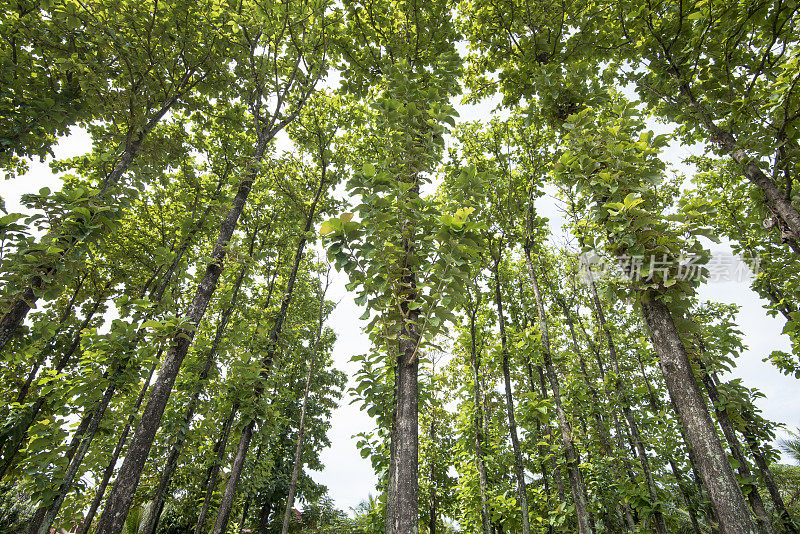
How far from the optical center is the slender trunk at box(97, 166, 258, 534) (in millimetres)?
4590

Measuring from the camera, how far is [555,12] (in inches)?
225

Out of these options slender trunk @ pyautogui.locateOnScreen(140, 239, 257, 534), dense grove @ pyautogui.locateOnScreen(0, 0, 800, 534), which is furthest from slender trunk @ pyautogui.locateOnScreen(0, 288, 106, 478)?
slender trunk @ pyautogui.locateOnScreen(140, 239, 257, 534)

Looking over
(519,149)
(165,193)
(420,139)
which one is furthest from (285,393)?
(519,149)

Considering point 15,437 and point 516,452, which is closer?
point 516,452

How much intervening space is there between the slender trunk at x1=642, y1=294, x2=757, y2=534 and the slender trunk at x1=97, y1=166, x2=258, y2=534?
20.8 feet

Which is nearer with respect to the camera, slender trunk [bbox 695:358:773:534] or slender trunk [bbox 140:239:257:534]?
slender trunk [bbox 695:358:773:534]

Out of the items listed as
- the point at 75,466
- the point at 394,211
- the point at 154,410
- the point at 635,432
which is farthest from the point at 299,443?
the point at 635,432

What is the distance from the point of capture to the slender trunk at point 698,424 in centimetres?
312

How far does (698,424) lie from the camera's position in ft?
11.6

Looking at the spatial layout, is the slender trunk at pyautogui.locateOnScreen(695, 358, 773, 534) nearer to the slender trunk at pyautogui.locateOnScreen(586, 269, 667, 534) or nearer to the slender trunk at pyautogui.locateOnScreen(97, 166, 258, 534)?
the slender trunk at pyautogui.locateOnScreen(586, 269, 667, 534)

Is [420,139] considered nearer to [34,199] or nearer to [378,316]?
[378,316]

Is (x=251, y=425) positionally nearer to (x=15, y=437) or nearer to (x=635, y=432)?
(x=15, y=437)

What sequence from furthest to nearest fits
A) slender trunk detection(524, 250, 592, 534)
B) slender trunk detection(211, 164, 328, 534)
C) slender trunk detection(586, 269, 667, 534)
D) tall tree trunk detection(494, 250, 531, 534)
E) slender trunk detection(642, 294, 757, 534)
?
slender trunk detection(586, 269, 667, 534), slender trunk detection(211, 164, 328, 534), tall tree trunk detection(494, 250, 531, 534), slender trunk detection(524, 250, 592, 534), slender trunk detection(642, 294, 757, 534)

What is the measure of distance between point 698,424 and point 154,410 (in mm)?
6977
